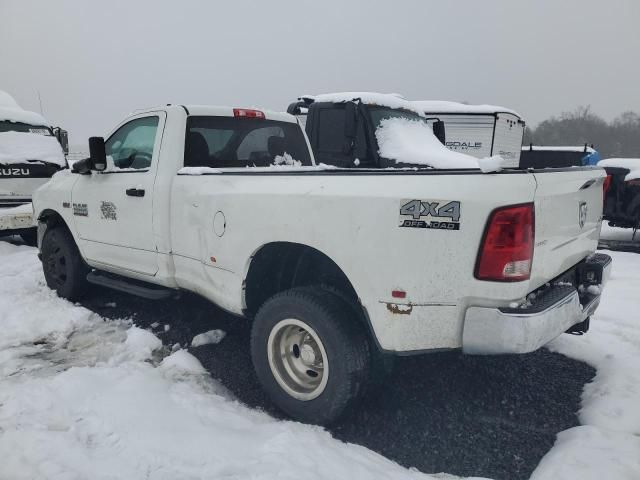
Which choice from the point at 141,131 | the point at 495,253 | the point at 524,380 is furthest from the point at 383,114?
the point at 495,253

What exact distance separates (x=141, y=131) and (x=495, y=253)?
10.9 ft

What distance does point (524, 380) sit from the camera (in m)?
3.37

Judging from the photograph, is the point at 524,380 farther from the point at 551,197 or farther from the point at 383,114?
the point at 383,114

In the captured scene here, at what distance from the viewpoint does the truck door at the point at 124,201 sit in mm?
3826

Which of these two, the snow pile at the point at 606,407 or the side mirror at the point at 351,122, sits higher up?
the side mirror at the point at 351,122

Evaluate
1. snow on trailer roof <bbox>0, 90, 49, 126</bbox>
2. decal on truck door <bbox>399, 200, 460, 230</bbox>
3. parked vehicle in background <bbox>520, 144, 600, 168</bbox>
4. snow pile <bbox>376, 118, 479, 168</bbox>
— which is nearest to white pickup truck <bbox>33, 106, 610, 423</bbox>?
decal on truck door <bbox>399, 200, 460, 230</bbox>

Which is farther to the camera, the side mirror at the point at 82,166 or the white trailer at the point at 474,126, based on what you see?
the white trailer at the point at 474,126

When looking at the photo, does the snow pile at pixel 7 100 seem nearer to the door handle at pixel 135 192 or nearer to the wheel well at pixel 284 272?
the door handle at pixel 135 192

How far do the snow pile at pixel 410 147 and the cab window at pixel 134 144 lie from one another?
171 inches

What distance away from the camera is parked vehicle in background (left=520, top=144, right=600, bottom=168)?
1300 centimetres

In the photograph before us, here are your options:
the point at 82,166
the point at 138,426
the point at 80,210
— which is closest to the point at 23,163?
the point at 80,210

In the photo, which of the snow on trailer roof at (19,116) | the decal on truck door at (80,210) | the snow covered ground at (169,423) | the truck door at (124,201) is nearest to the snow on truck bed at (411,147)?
the snow covered ground at (169,423)

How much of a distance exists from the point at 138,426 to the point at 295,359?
978mm

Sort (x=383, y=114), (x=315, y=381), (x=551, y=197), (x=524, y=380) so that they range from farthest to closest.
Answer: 1. (x=383, y=114)
2. (x=524, y=380)
3. (x=315, y=381)
4. (x=551, y=197)
